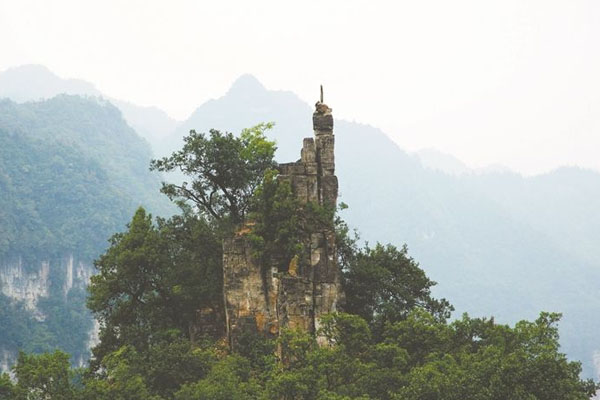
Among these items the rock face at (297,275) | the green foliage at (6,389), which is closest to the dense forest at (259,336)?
the green foliage at (6,389)

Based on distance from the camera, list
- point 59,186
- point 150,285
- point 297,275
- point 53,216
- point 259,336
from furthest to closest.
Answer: point 59,186 < point 53,216 < point 150,285 < point 259,336 < point 297,275

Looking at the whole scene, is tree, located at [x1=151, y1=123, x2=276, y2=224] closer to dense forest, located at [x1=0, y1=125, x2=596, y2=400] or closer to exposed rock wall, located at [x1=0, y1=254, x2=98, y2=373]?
dense forest, located at [x1=0, y1=125, x2=596, y2=400]

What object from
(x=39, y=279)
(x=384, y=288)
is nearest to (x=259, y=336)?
(x=384, y=288)

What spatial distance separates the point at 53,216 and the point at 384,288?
11616 cm

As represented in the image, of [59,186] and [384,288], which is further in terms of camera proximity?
[59,186]

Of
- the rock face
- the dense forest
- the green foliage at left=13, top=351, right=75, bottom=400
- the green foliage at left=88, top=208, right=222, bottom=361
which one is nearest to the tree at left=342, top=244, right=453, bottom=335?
the dense forest

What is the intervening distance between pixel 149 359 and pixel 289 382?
8577 millimetres

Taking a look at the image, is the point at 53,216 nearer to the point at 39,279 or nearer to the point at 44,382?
the point at 39,279

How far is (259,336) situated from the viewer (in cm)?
2564

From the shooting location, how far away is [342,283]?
28.7 meters

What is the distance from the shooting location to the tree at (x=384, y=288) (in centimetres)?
2872

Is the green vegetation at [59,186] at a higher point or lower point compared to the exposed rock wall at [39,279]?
higher

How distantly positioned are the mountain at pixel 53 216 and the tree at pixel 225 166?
75911mm

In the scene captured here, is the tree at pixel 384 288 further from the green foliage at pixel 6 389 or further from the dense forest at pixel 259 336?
the green foliage at pixel 6 389
